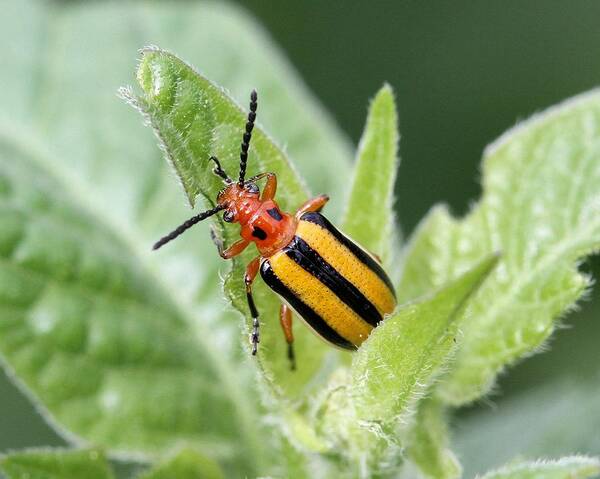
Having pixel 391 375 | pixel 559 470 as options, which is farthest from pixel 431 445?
pixel 559 470

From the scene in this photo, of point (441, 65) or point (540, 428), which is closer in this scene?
point (540, 428)

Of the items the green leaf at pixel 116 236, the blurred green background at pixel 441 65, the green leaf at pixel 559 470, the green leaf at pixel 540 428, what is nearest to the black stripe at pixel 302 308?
the green leaf at pixel 116 236

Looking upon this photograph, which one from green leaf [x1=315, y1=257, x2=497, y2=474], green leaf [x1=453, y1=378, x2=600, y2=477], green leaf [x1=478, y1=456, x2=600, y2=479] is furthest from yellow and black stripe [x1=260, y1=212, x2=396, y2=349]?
green leaf [x1=453, y1=378, x2=600, y2=477]

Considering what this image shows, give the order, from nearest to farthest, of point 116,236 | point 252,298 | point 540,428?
1. point 252,298
2. point 116,236
3. point 540,428

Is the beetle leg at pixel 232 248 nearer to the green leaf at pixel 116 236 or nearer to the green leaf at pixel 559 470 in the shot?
the green leaf at pixel 116 236

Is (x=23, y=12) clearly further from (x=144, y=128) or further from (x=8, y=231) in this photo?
(x=8, y=231)

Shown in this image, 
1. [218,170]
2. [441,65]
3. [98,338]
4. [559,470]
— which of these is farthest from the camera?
[441,65]

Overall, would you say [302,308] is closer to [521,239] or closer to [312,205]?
[312,205]
